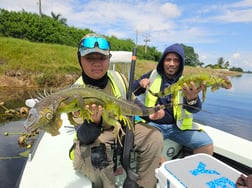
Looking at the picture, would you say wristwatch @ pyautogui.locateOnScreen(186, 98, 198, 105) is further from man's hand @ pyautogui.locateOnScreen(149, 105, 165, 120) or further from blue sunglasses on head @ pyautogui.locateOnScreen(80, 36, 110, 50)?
blue sunglasses on head @ pyautogui.locateOnScreen(80, 36, 110, 50)

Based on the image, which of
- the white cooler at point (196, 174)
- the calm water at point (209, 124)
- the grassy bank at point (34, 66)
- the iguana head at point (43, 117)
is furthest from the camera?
the grassy bank at point (34, 66)

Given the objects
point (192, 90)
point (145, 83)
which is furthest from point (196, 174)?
point (145, 83)

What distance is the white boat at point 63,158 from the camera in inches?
91.3

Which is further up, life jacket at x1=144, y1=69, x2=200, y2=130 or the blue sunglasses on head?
the blue sunglasses on head

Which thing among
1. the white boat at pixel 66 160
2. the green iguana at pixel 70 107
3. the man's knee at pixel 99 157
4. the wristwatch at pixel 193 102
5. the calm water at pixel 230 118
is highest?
the green iguana at pixel 70 107

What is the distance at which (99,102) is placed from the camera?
198 centimetres

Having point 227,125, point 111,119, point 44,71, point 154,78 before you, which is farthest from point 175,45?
point 44,71

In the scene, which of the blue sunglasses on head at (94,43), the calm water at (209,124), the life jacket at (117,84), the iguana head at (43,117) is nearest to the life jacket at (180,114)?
the life jacket at (117,84)

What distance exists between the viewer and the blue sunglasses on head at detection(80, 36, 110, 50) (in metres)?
2.30

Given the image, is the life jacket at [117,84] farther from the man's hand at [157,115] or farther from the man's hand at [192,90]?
the man's hand at [192,90]

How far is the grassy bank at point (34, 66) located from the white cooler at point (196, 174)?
10.1 m

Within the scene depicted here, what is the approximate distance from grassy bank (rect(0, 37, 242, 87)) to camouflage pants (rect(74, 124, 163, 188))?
381 inches

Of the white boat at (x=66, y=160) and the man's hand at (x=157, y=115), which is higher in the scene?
the man's hand at (x=157, y=115)

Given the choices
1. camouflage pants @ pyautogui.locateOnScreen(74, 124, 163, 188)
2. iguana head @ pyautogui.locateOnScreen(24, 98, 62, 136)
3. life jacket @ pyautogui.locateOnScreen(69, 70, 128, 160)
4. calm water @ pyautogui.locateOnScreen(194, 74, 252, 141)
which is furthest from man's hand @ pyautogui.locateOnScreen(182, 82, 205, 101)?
calm water @ pyautogui.locateOnScreen(194, 74, 252, 141)
